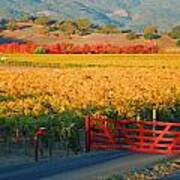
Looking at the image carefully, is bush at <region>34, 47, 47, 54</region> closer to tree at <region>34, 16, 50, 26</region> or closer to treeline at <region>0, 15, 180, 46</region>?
treeline at <region>0, 15, 180, 46</region>

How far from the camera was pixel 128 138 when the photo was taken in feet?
86.9

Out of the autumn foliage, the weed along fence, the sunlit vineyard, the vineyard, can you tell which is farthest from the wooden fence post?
the autumn foliage

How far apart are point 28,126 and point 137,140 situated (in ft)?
12.6

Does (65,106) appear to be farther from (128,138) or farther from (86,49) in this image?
(86,49)

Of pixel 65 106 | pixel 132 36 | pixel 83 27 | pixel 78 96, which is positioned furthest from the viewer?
pixel 83 27

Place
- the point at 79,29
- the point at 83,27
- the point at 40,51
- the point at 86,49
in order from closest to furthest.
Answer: the point at 40,51 < the point at 86,49 < the point at 79,29 < the point at 83,27

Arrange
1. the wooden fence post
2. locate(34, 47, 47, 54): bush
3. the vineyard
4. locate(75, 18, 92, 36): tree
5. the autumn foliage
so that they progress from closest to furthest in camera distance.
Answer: the wooden fence post, the vineyard, locate(34, 47, 47, 54): bush, the autumn foliage, locate(75, 18, 92, 36): tree

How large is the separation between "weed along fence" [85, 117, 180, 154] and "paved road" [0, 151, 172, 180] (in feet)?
2.39

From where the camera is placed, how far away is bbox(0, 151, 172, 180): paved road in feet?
69.1

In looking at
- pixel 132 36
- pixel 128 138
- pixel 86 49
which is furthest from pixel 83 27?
pixel 128 138

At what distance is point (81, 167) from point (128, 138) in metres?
4.29

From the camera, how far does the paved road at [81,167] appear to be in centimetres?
2105

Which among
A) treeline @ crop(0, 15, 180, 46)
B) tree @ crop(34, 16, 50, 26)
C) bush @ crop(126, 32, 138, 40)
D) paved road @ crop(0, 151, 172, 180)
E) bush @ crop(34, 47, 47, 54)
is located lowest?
paved road @ crop(0, 151, 172, 180)

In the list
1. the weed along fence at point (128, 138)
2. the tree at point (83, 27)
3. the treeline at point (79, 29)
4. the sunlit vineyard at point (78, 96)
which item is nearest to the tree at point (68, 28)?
the treeline at point (79, 29)
